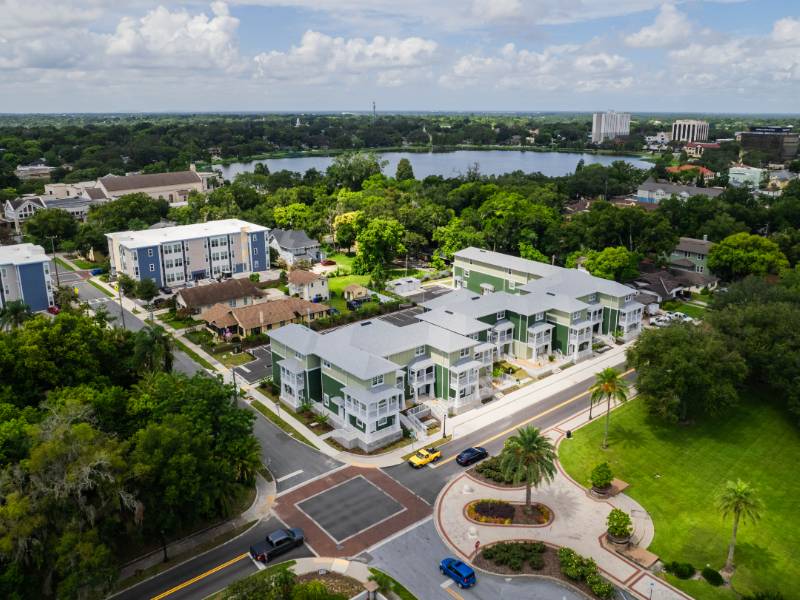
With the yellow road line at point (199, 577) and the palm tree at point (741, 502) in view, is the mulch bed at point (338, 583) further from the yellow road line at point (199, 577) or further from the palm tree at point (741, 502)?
the palm tree at point (741, 502)

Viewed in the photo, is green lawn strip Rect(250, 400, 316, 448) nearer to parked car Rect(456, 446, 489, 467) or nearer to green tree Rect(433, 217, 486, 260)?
parked car Rect(456, 446, 489, 467)

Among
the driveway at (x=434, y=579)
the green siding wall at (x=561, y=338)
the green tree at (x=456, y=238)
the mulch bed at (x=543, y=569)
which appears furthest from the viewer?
the green tree at (x=456, y=238)

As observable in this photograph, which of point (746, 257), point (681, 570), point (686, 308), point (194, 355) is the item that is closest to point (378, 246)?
point (194, 355)

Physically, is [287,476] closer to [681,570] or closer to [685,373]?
[681,570]

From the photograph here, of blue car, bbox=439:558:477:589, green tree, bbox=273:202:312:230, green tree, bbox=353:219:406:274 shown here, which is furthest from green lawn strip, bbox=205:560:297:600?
green tree, bbox=273:202:312:230

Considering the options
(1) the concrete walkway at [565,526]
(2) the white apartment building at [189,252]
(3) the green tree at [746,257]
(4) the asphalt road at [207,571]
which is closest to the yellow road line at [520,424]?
(1) the concrete walkway at [565,526]
